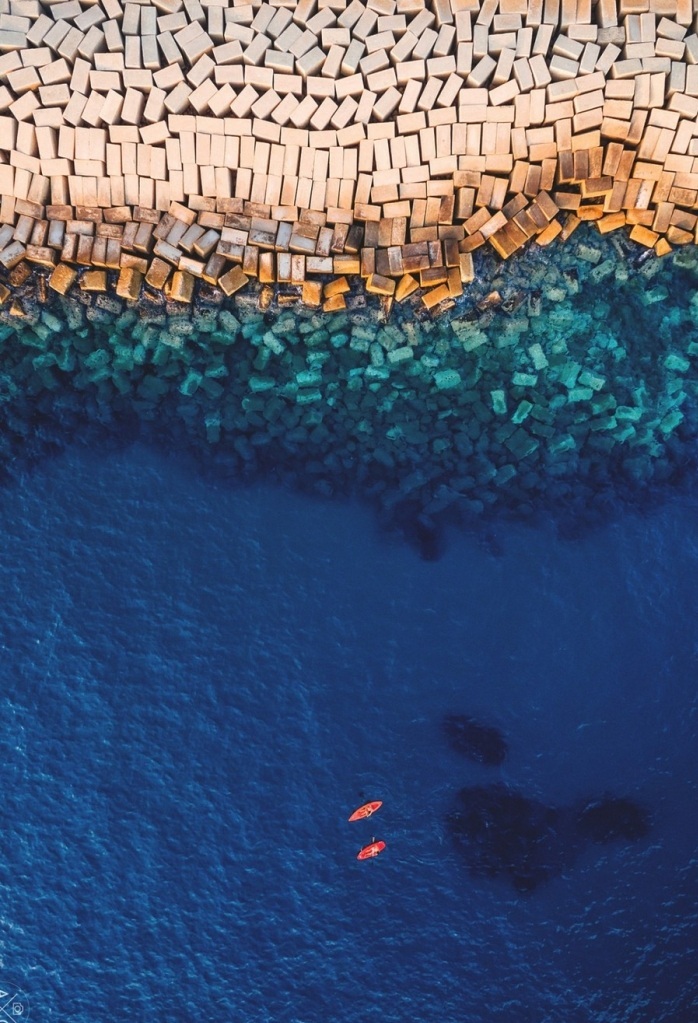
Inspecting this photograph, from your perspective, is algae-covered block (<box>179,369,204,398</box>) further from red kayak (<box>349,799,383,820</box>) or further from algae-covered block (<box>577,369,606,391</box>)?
red kayak (<box>349,799,383,820</box>)

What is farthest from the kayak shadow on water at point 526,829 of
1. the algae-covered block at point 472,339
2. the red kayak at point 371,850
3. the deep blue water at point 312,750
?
the algae-covered block at point 472,339

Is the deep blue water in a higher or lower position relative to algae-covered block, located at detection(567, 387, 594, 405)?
lower

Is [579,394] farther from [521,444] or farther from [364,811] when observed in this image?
[364,811]

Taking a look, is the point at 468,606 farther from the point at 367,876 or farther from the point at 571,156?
the point at 571,156

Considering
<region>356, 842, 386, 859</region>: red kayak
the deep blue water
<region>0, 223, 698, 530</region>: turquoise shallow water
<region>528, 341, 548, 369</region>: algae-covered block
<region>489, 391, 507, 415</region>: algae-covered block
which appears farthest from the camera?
<region>528, 341, 548, 369</region>: algae-covered block

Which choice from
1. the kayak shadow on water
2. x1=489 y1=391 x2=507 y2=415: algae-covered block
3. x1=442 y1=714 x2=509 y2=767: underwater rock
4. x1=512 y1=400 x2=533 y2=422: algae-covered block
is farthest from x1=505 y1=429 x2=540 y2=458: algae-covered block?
the kayak shadow on water

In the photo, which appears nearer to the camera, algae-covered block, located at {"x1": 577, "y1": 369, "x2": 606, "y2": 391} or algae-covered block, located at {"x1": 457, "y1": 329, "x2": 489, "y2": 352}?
algae-covered block, located at {"x1": 577, "y1": 369, "x2": 606, "y2": 391}
